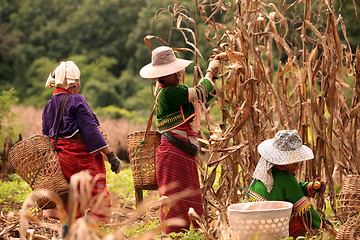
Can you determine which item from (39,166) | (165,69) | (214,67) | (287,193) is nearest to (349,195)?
(287,193)

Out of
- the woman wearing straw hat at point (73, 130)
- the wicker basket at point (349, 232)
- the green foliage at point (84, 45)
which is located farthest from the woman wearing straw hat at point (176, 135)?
the green foliage at point (84, 45)

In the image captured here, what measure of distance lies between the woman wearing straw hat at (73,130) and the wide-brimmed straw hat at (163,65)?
470mm

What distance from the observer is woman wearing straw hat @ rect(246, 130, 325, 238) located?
3410 mm

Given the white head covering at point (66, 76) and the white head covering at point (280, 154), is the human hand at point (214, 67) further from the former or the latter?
the white head covering at point (66, 76)

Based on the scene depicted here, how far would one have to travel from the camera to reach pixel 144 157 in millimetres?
4285

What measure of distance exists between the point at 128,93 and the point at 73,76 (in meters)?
13.0

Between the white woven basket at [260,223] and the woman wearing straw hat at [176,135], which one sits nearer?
the white woven basket at [260,223]

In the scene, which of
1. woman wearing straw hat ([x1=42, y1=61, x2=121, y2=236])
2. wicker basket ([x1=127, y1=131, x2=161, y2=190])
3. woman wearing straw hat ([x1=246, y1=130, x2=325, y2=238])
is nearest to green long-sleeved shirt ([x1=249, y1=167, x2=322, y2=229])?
woman wearing straw hat ([x1=246, y1=130, x2=325, y2=238])

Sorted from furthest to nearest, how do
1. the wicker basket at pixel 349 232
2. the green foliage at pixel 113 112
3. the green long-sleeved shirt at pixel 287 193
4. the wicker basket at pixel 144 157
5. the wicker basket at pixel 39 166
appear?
the green foliage at pixel 113 112 < the wicker basket at pixel 144 157 < the wicker basket at pixel 39 166 < the green long-sleeved shirt at pixel 287 193 < the wicker basket at pixel 349 232

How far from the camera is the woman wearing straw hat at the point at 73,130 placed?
159 inches

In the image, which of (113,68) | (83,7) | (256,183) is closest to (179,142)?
(256,183)

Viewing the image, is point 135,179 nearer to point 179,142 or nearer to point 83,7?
point 179,142

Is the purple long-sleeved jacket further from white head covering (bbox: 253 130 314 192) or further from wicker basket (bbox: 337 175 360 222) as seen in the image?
wicker basket (bbox: 337 175 360 222)

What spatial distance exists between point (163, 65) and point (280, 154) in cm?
110
